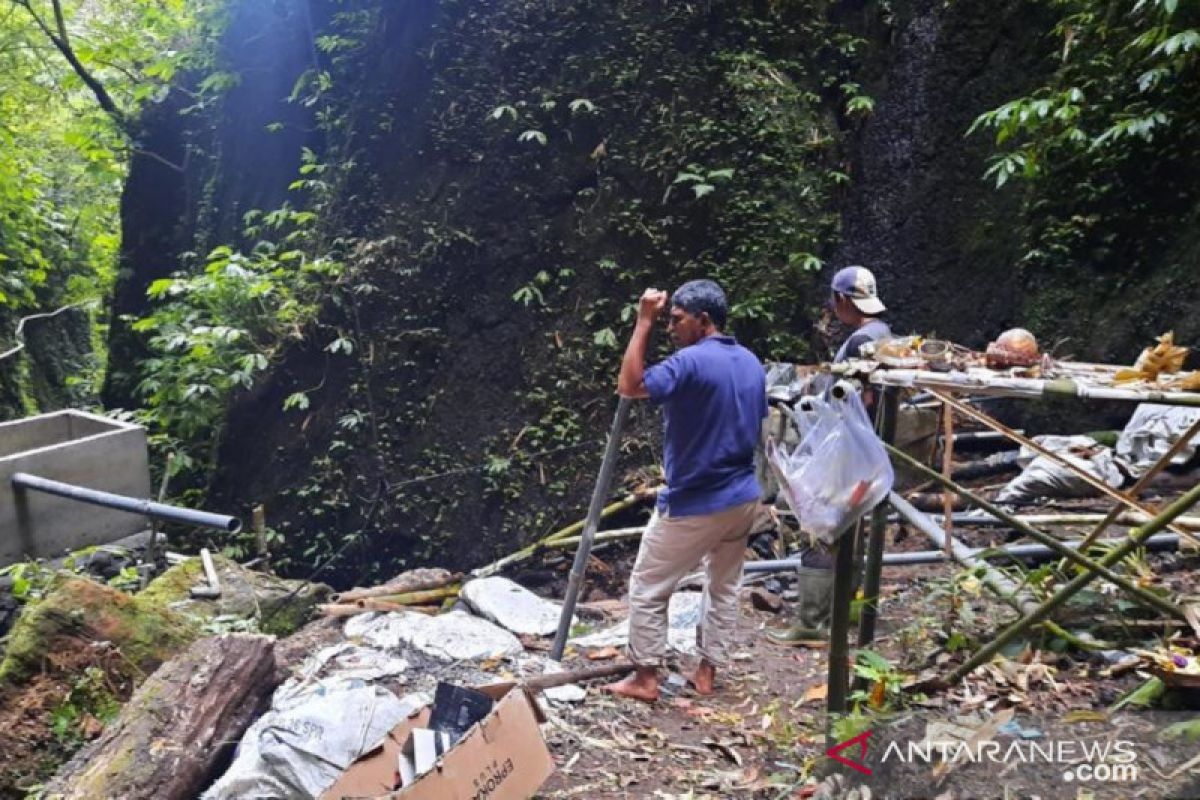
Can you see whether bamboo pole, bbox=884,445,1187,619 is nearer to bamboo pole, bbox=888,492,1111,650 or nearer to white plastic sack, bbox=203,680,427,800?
bamboo pole, bbox=888,492,1111,650

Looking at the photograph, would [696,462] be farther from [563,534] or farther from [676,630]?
[563,534]

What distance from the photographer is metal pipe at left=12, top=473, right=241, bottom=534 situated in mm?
4882

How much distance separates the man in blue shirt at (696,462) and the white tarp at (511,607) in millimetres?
1029

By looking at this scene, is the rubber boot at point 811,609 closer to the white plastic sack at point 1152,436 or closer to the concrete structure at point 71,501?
the white plastic sack at point 1152,436

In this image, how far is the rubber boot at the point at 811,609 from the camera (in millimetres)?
5008

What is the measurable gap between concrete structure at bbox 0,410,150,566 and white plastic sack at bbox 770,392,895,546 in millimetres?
6102

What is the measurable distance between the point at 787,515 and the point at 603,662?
2.63 meters

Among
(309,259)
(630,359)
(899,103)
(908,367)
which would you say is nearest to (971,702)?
(908,367)

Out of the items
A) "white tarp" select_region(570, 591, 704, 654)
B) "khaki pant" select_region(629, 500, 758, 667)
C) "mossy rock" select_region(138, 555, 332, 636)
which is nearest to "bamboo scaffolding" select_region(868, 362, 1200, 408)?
"khaki pant" select_region(629, 500, 758, 667)

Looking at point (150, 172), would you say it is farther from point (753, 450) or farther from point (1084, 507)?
point (1084, 507)

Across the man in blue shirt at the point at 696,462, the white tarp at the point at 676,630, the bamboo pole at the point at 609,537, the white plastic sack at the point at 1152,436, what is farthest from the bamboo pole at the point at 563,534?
the white plastic sack at the point at 1152,436

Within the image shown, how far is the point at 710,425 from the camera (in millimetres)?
4121

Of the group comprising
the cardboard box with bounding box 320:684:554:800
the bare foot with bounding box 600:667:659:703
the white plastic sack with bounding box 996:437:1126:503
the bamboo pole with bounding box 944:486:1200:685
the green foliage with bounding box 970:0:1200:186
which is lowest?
the bare foot with bounding box 600:667:659:703

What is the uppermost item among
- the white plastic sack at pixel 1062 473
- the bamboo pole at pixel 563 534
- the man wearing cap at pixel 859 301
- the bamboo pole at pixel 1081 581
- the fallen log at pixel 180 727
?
the man wearing cap at pixel 859 301
